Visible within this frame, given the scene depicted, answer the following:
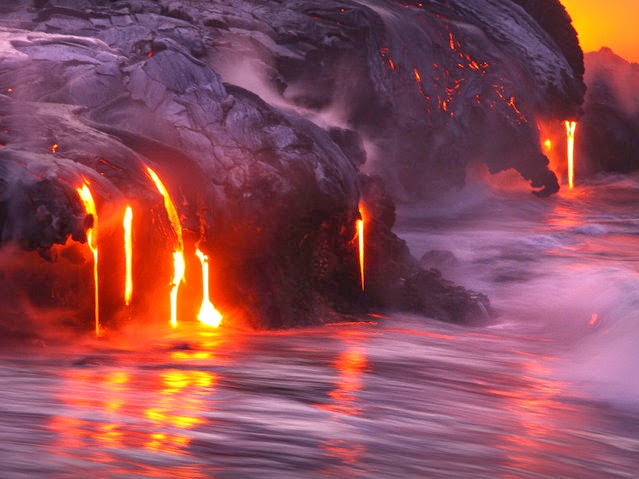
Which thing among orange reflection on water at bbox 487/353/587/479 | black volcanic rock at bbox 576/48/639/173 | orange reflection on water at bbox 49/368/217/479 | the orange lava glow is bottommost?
orange reflection on water at bbox 487/353/587/479

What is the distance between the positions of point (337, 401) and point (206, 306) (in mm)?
3542

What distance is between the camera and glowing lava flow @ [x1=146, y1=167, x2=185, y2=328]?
7.78 metres

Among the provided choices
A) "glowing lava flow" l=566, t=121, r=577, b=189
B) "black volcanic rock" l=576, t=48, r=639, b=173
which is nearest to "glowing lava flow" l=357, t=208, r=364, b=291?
"glowing lava flow" l=566, t=121, r=577, b=189

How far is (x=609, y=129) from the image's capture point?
25797 mm

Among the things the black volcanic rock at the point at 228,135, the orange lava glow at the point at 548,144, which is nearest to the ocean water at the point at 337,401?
the black volcanic rock at the point at 228,135

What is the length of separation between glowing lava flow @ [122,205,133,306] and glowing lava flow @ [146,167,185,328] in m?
0.56

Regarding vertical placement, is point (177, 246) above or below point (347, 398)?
above

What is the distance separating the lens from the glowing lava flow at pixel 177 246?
7777mm

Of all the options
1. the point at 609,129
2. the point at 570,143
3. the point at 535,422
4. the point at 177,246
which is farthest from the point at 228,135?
the point at 609,129

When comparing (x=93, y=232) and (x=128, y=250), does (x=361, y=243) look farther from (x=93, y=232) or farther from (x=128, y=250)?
(x=93, y=232)

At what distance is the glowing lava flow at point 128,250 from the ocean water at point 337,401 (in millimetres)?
318

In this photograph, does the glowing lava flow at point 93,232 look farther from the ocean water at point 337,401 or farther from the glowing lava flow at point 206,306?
the glowing lava flow at point 206,306

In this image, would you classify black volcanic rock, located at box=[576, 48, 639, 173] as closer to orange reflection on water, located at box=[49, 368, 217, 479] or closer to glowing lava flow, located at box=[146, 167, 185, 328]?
glowing lava flow, located at box=[146, 167, 185, 328]

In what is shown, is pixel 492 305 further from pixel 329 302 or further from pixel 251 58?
pixel 251 58
